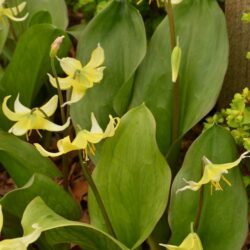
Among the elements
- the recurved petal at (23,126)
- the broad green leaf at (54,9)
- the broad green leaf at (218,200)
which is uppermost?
the recurved petal at (23,126)

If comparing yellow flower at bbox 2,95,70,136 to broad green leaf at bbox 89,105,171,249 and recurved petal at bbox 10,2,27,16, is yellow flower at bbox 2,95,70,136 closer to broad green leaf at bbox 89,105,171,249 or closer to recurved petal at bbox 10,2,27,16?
broad green leaf at bbox 89,105,171,249

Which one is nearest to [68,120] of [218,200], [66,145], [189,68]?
[66,145]

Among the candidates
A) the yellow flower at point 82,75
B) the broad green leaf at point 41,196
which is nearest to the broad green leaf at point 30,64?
the yellow flower at point 82,75

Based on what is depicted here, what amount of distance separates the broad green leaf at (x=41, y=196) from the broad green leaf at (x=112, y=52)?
31 cm

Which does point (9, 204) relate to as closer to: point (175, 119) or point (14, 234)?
point (14, 234)

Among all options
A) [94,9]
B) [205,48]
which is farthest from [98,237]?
[94,9]

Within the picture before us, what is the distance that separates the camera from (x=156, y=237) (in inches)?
79.9

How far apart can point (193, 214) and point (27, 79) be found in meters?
0.86

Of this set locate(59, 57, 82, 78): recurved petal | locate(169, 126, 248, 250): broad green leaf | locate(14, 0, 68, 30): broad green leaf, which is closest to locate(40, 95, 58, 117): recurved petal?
locate(59, 57, 82, 78): recurved petal

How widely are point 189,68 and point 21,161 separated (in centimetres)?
60

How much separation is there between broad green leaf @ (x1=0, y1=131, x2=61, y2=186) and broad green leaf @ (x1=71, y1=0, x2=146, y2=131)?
0.18 meters

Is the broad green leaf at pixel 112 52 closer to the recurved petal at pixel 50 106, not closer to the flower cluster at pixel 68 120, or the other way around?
the flower cluster at pixel 68 120

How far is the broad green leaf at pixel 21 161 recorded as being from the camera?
1.98 m

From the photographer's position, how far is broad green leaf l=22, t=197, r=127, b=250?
158 cm
